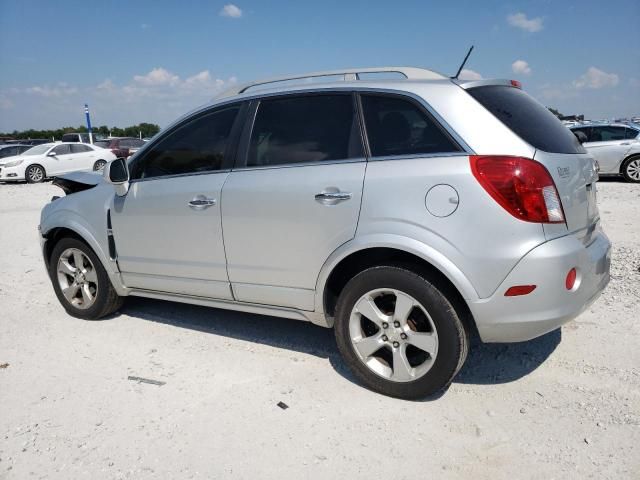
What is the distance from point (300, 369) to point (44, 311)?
9.10 ft

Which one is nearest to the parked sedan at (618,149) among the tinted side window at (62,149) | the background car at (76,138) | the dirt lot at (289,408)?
the dirt lot at (289,408)

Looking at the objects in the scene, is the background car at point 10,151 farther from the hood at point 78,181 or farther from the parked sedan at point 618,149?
the parked sedan at point 618,149

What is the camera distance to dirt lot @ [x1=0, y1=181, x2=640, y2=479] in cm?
248

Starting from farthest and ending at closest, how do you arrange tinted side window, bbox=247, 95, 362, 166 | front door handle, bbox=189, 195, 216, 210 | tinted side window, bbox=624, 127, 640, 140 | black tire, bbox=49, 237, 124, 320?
1. tinted side window, bbox=624, 127, 640, 140
2. black tire, bbox=49, 237, 124, 320
3. front door handle, bbox=189, 195, 216, 210
4. tinted side window, bbox=247, 95, 362, 166

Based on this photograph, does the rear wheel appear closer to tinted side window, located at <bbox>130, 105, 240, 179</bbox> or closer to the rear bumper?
the rear bumper

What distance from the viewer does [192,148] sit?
3.73 m

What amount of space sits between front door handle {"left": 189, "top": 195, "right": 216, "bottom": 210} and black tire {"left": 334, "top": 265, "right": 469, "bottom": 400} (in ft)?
3.65

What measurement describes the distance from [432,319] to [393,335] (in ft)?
0.88

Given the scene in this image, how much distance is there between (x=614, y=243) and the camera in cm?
618

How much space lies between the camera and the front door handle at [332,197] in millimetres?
2967

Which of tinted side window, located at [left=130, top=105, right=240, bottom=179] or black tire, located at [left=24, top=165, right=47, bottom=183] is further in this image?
black tire, located at [left=24, top=165, right=47, bottom=183]

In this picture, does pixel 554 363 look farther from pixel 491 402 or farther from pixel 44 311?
pixel 44 311

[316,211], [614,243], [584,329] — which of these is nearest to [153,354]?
[316,211]

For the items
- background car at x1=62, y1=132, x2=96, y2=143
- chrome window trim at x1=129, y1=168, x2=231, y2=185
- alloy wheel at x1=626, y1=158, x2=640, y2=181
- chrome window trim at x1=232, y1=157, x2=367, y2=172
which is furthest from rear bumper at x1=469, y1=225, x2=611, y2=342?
background car at x1=62, y1=132, x2=96, y2=143
